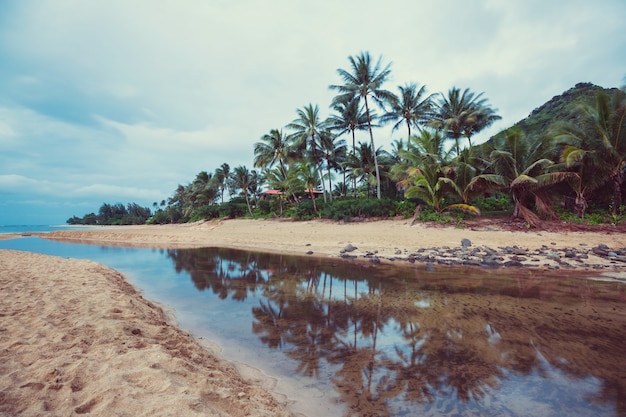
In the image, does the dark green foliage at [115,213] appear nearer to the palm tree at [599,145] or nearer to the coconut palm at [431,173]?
the coconut palm at [431,173]

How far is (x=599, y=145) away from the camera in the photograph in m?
15.9

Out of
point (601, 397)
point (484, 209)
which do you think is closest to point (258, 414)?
point (601, 397)

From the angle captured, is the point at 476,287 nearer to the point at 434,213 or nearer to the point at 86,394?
the point at 86,394

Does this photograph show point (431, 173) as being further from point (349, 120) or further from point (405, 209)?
point (349, 120)

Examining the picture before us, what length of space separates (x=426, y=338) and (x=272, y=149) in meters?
33.8

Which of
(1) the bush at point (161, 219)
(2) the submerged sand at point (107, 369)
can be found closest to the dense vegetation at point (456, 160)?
(2) the submerged sand at point (107, 369)

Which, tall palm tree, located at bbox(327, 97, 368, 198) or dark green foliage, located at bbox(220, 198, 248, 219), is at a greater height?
tall palm tree, located at bbox(327, 97, 368, 198)

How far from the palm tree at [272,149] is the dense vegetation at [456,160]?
0.13m

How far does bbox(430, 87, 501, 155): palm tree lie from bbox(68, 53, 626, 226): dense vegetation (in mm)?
100

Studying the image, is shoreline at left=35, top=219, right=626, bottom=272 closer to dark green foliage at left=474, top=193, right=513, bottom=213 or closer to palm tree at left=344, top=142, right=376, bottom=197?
dark green foliage at left=474, top=193, right=513, bottom=213

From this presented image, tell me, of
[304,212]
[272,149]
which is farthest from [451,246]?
[272,149]

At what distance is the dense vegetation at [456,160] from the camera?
53.5ft

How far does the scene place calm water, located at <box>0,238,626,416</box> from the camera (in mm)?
3455

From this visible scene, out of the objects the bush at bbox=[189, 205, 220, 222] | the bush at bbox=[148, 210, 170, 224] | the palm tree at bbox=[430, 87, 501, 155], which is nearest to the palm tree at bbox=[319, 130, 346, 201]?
the palm tree at bbox=[430, 87, 501, 155]
